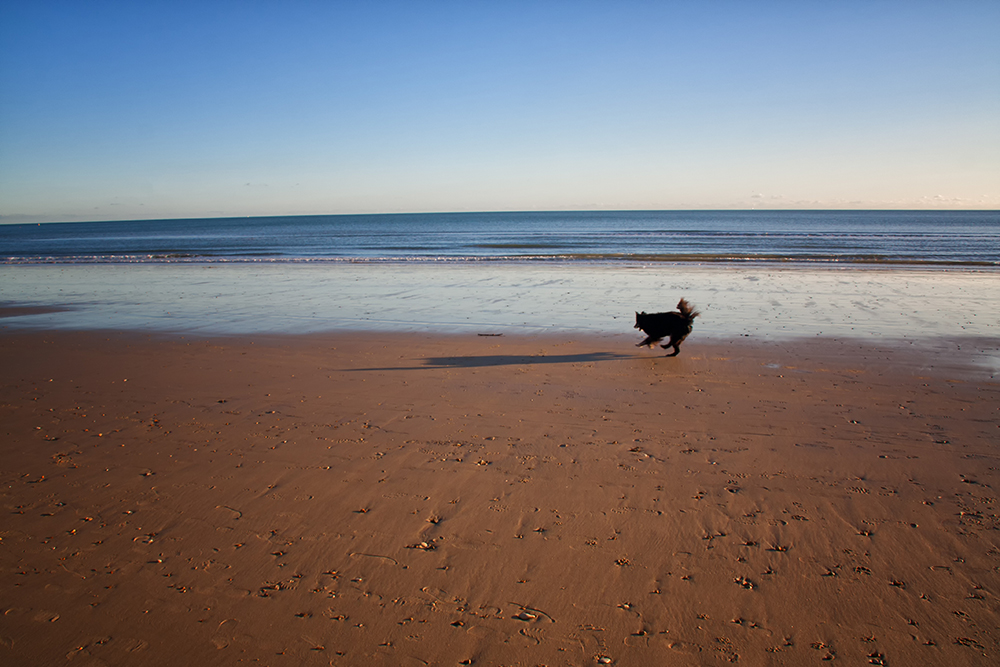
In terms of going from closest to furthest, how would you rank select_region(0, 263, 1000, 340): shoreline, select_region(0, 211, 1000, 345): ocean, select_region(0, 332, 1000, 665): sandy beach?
select_region(0, 332, 1000, 665): sandy beach → select_region(0, 263, 1000, 340): shoreline → select_region(0, 211, 1000, 345): ocean

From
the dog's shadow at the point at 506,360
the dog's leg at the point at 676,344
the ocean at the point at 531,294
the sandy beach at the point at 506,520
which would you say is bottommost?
the sandy beach at the point at 506,520

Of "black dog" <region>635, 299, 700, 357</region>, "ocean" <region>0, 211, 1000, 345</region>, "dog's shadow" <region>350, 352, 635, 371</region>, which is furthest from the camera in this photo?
"ocean" <region>0, 211, 1000, 345</region>

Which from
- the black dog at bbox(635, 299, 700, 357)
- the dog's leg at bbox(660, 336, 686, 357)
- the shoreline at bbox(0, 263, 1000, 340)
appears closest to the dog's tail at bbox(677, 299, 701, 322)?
the black dog at bbox(635, 299, 700, 357)

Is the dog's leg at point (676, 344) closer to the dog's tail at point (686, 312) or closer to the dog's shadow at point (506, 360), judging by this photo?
the dog's tail at point (686, 312)

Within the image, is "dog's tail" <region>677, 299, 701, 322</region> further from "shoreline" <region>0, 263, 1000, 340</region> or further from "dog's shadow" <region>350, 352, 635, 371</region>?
"shoreline" <region>0, 263, 1000, 340</region>

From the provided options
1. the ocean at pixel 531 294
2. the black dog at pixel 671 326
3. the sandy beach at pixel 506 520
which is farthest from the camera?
the ocean at pixel 531 294

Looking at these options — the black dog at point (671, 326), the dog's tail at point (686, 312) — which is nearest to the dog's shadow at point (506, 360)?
the black dog at point (671, 326)

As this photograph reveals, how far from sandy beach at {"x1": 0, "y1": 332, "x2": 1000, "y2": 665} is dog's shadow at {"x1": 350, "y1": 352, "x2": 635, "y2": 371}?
92cm

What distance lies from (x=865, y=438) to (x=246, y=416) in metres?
6.50

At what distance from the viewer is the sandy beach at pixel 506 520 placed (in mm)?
3004

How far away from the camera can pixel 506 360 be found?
8633 mm

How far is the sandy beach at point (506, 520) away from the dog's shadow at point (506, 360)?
92 centimetres

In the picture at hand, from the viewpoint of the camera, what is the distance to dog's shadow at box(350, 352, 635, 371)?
8367 mm

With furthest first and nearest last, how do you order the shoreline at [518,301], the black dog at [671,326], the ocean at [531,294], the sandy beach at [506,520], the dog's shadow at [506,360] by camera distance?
the ocean at [531,294] → the shoreline at [518,301] → the black dog at [671,326] → the dog's shadow at [506,360] → the sandy beach at [506,520]
